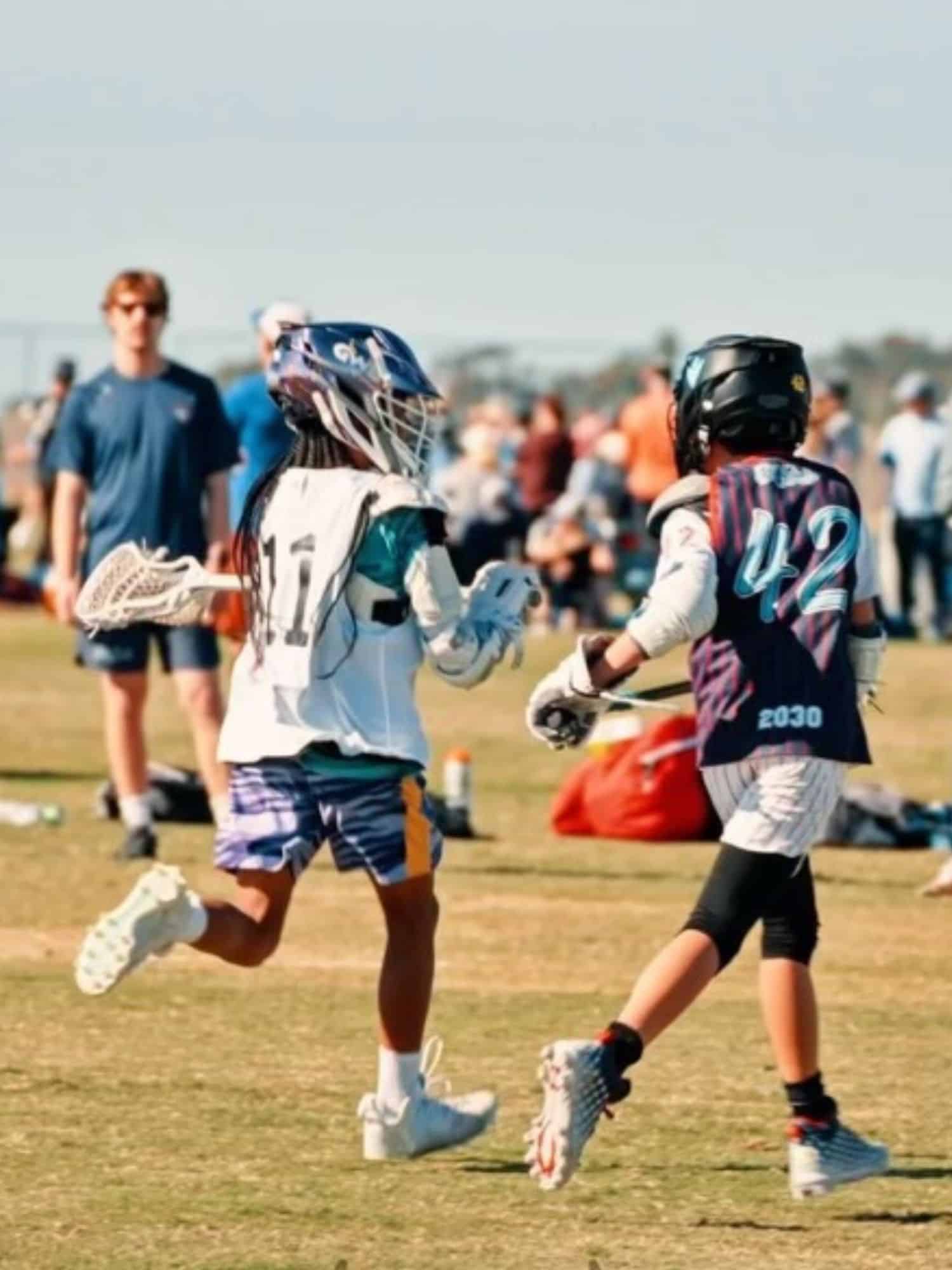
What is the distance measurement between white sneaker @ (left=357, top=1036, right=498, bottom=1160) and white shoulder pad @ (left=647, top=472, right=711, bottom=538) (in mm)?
1284

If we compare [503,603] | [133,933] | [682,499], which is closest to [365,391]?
[503,603]

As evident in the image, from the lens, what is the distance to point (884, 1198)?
7828 millimetres

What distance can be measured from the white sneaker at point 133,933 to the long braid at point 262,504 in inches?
27.9

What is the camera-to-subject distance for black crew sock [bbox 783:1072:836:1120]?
25.3 feet

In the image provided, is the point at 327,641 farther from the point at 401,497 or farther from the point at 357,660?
the point at 401,497

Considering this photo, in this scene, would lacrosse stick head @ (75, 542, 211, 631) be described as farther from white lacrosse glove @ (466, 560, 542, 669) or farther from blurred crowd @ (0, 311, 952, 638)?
blurred crowd @ (0, 311, 952, 638)

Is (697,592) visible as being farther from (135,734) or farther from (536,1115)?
(135,734)

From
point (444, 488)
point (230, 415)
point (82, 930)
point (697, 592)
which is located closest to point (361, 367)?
point (697, 592)

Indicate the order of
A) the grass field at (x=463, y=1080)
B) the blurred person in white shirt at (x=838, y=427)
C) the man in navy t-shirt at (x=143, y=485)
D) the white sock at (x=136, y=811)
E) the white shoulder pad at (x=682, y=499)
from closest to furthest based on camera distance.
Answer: the grass field at (x=463, y=1080)
the white shoulder pad at (x=682, y=499)
the man in navy t-shirt at (x=143, y=485)
the white sock at (x=136, y=811)
the blurred person in white shirt at (x=838, y=427)

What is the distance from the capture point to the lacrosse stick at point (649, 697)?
7895 millimetres

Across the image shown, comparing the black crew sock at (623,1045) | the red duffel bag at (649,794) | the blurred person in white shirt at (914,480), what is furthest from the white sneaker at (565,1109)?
the blurred person in white shirt at (914,480)

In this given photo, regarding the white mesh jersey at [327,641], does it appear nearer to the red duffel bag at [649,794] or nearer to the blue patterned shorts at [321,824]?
the blue patterned shorts at [321,824]

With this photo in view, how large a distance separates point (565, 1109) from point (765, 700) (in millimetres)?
973

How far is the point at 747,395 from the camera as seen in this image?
7.86 metres
